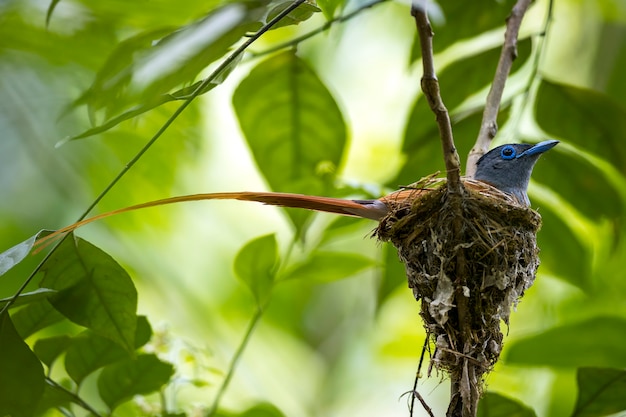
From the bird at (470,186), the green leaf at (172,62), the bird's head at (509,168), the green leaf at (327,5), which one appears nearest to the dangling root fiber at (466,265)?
the bird at (470,186)

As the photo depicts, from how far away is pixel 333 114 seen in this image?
7.52 feet

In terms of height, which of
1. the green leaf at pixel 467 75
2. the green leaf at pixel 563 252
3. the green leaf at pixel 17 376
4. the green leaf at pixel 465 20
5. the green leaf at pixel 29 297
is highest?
the green leaf at pixel 465 20

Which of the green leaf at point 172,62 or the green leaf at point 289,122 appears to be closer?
the green leaf at point 172,62

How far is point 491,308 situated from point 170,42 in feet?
3.56

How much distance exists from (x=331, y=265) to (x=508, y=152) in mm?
760

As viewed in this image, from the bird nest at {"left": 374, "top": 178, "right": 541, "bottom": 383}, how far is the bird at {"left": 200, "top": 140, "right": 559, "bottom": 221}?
139 millimetres

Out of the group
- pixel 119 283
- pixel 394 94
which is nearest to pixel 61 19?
pixel 119 283

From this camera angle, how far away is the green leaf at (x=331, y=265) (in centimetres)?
237

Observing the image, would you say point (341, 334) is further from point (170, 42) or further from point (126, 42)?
point (170, 42)

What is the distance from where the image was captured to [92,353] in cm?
174

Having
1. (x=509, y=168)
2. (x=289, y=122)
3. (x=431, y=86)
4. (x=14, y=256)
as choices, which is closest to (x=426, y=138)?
(x=509, y=168)

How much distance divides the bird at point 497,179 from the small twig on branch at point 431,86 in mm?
455

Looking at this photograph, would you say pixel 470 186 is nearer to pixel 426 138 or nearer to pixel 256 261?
pixel 426 138

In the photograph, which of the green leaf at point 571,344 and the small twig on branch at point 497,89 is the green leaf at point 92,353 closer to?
the small twig on branch at point 497,89
